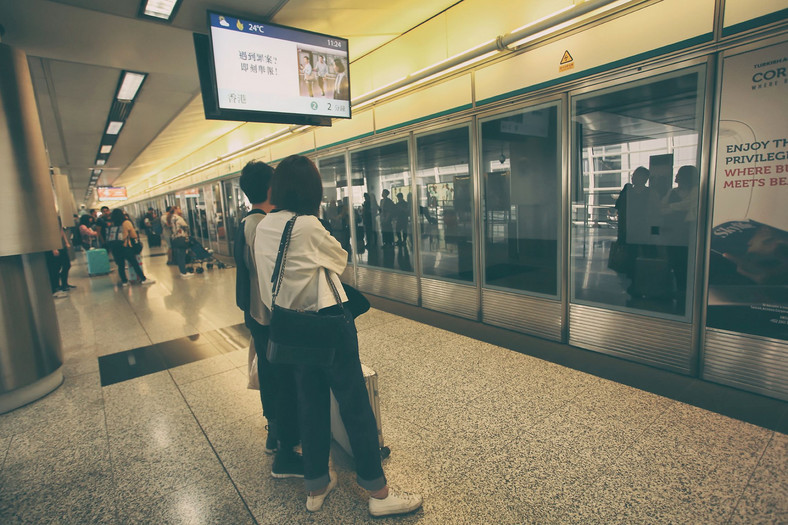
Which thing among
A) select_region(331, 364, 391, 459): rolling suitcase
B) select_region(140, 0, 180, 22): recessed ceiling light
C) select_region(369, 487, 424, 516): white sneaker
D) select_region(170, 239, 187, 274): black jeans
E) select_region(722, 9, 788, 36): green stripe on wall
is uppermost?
select_region(140, 0, 180, 22): recessed ceiling light

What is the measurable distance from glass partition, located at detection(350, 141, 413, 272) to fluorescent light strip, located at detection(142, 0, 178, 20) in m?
3.02

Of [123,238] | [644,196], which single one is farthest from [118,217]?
[644,196]

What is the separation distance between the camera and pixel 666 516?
70.1 inches

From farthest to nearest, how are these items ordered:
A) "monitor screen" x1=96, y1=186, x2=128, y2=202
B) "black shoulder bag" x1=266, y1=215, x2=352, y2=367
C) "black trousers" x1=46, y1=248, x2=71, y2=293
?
"monitor screen" x1=96, y1=186, x2=128, y2=202
"black trousers" x1=46, y1=248, x2=71, y2=293
"black shoulder bag" x1=266, y1=215, x2=352, y2=367

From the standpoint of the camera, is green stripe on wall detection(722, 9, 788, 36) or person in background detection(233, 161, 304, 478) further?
green stripe on wall detection(722, 9, 788, 36)

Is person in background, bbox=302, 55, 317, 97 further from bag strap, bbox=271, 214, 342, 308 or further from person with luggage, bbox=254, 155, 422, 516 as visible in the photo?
bag strap, bbox=271, 214, 342, 308

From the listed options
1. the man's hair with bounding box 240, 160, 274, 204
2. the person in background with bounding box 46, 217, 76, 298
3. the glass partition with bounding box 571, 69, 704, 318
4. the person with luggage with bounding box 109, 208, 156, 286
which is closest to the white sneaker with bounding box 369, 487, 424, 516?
the man's hair with bounding box 240, 160, 274, 204

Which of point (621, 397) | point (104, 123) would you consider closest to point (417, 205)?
point (621, 397)

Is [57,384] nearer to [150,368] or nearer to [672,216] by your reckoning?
[150,368]

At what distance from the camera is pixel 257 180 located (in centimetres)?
223

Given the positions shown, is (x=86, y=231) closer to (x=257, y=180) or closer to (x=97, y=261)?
(x=97, y=261)

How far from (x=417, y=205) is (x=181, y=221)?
663 centimetres

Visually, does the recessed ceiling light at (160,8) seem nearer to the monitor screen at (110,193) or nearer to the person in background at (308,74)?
the person in background at (308,74)

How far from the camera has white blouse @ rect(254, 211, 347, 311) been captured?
1.69 m
